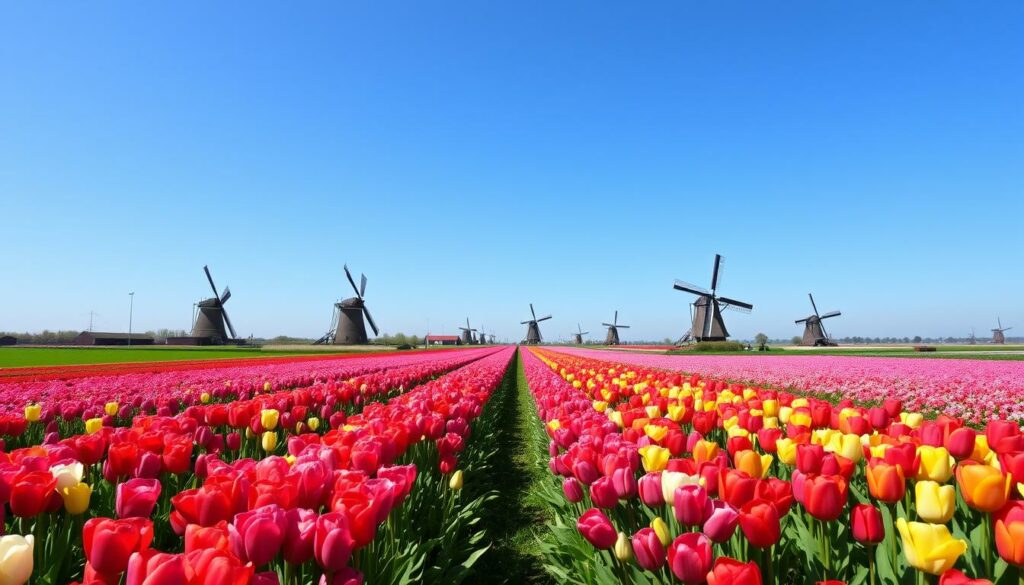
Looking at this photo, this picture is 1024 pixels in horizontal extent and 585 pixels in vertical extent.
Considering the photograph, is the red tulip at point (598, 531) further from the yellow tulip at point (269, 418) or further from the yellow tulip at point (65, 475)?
the yellow tulip at point (269, 418)

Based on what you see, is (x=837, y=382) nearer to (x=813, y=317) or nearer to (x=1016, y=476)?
(x=1016, y=476)

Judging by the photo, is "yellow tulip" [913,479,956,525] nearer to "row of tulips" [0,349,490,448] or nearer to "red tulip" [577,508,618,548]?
"red tulip" [577,508,618,548]

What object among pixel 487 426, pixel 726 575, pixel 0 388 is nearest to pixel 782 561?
pixel 726 575

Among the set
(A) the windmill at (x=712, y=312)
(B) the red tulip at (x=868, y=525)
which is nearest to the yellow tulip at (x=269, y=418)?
(B) the red tulip at (x=868, y=525)

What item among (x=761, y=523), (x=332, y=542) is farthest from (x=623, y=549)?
(x=332, y=542)

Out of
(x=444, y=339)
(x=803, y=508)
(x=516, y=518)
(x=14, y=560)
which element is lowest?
(x=516, y=518)

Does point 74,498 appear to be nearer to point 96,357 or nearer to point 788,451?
point 788,451

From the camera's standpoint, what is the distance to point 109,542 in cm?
155

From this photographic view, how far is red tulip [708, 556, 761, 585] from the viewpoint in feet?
4.69

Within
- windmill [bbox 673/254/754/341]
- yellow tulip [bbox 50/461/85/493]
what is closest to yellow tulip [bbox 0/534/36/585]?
yellow tulip [bbox 50/461/85/493]

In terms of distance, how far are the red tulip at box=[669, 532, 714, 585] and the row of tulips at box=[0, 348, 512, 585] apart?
0.98 metres

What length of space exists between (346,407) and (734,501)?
6174 mm

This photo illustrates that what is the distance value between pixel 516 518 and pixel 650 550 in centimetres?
343

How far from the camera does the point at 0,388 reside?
9.15m
